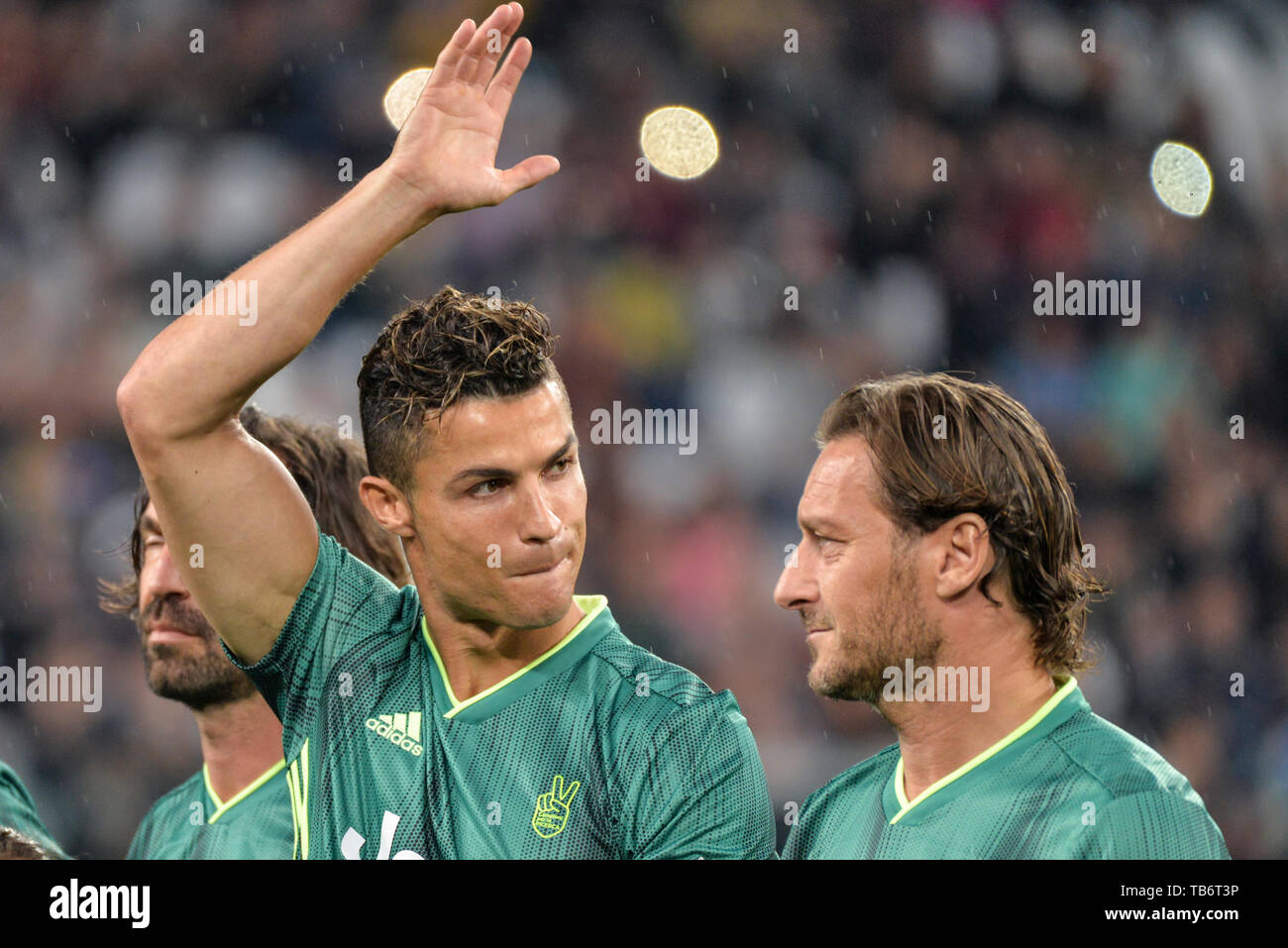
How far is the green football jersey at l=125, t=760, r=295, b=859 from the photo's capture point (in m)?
3.35

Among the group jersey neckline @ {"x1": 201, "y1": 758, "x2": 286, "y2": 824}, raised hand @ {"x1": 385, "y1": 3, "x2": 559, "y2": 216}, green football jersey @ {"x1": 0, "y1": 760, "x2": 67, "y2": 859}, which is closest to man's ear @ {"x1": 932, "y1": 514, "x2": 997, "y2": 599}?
raised hand @ {"x1": 385, "y1": 3, "x2": 559, "y2": 216}

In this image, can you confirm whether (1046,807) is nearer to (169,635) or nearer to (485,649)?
(485,649)

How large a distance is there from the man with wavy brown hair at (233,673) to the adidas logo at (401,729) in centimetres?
66

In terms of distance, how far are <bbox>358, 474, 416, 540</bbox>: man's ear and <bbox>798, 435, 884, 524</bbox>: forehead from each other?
2.76ft

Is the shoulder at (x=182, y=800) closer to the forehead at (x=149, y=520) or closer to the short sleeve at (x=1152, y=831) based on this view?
the forehead at (x=149, y=520)

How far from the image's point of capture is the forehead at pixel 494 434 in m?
2.71

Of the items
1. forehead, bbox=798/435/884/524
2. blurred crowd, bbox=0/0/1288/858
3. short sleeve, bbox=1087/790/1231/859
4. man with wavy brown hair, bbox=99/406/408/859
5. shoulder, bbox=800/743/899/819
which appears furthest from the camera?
blurred crowd, bbox=0/0/1288/858

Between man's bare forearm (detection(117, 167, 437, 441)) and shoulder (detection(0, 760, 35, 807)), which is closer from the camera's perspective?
man's bare forearm (detection(117, 167, 437, 441))

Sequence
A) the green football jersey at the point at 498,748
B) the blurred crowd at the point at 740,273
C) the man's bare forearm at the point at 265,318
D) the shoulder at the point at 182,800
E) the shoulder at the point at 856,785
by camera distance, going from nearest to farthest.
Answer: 1. the man's bare forearm at the point at 265,318
2. the green football jersey at the point at 498,748
3. the shoulder at the point at 856,785
4. the shoulder at the point at 182,800
5. the blurred crowd at the point at 740,273

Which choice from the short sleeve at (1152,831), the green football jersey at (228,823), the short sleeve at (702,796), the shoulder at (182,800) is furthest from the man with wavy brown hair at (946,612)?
the shoulder at (182,800)

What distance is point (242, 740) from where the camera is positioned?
3557mm

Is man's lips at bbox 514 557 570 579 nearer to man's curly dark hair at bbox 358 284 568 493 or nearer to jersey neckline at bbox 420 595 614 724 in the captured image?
jersey neckline at bbox 420 595 614 724

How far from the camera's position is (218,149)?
256 inches
